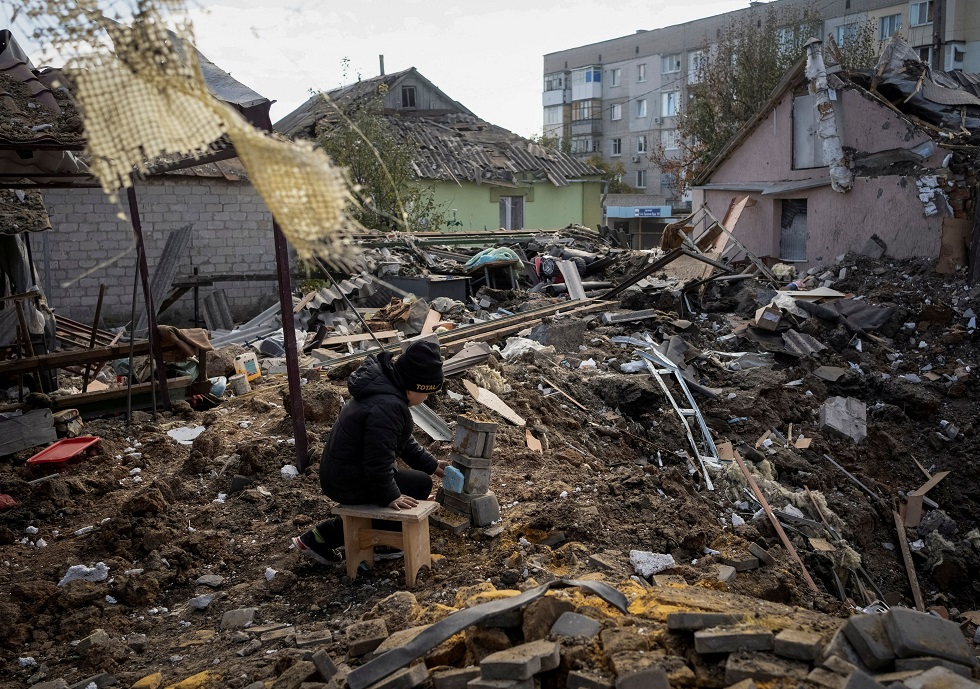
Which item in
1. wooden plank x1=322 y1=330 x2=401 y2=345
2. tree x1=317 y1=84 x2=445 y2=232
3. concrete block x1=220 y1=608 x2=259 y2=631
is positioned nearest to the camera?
concrete block x1=220 y1=608 x2=259 y2=631

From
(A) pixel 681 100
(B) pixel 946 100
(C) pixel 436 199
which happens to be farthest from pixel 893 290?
(A) pixel 681 100

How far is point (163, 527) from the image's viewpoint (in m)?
5.57

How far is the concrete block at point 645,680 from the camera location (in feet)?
10.0

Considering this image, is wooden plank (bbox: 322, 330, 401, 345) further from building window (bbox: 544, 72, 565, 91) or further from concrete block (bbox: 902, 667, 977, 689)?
building window (bbox: 544, 72, 565, 91)

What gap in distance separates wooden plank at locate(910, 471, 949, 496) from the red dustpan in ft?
28.3

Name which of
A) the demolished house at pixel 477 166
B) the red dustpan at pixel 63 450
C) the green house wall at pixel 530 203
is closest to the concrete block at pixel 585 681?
the red dustpan at pixel 63 450

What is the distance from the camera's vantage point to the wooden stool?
15.5 feet

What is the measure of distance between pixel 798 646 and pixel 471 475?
8.58 feet

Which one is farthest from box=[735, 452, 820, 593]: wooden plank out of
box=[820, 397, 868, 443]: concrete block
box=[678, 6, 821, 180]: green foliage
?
box=[678, 6, 821, 180]: green foliage

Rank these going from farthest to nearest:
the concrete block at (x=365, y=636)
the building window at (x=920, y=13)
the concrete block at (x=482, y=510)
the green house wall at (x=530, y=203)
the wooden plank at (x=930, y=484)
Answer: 1. the building window at (x=920, y=13)
2. the green house wall at (x=530, y=203)
3. the wooden plank at (x=930, y=484)
4. the concrete block at (x=482, y=510)
5. the concrete block at (x=365, y=636)

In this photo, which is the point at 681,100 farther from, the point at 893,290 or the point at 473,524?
the point at 473,524

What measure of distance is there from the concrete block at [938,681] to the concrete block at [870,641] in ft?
0.72

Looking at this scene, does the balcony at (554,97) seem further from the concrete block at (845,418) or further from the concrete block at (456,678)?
the concrete block at (456,678)

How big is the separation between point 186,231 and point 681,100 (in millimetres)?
39516
